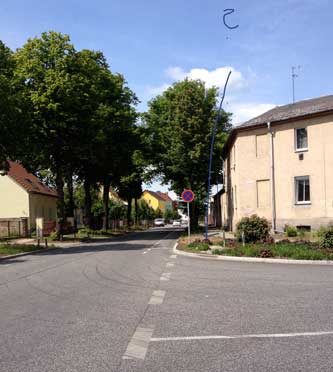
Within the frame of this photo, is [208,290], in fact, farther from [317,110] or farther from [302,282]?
[317,110]

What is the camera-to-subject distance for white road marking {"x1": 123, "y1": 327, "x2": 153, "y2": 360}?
5488mm

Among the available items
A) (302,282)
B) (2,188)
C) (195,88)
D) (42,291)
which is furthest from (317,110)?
(2,188)

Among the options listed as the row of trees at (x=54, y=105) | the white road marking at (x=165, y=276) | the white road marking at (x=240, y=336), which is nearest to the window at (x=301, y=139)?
the row of trees at (x=54, y=105)

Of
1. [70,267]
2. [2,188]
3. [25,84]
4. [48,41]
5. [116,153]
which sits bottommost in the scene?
[70,267]

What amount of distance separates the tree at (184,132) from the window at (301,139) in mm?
11591

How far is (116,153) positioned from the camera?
145 feet

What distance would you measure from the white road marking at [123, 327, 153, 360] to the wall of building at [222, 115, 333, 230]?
23081mm

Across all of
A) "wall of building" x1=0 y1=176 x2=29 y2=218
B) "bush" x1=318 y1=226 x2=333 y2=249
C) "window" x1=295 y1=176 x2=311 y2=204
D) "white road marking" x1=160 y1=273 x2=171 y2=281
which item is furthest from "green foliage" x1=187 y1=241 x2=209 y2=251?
"wall of building" x1=0 y1=176 x2=29 y2=218

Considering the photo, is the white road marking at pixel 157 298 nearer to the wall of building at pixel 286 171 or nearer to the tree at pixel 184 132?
the wall of building at pixel 286 171

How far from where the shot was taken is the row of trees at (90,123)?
28781 mm

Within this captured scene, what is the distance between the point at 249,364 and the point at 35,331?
317 cm

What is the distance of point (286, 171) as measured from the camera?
29.7 metres

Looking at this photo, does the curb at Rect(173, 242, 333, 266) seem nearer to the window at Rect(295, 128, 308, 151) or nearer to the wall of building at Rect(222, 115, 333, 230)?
the wall of building at Rect(222, 115, 333, 230)

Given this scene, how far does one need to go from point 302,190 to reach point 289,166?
1670mm
